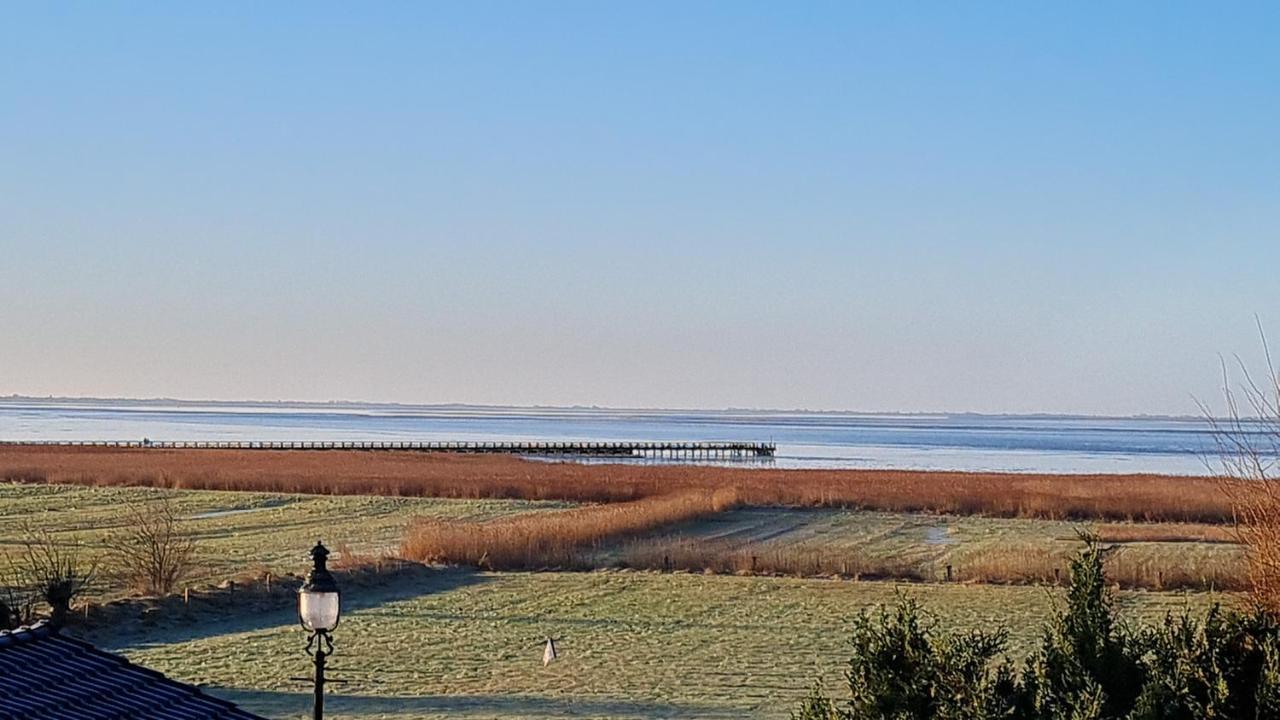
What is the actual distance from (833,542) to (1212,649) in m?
25.6

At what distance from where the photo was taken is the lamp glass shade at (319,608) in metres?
7.84

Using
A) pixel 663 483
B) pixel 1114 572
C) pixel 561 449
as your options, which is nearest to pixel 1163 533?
pixel 1114 572

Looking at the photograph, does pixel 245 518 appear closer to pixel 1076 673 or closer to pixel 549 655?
pixel 549 655

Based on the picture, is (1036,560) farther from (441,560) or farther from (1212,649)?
(1212,649)

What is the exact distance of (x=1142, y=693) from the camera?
6.13 meters

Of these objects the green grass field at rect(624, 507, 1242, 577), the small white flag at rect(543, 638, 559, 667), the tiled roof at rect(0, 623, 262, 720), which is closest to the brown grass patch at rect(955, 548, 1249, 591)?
the green grass field at rect(624, 507, 1242, 577)

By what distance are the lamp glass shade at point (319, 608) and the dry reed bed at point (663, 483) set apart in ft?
98.3

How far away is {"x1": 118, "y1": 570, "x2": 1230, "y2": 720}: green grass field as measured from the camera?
530 inches

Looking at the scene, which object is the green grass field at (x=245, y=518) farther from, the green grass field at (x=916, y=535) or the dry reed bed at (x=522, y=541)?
the green grass field at (x=916, y=535)

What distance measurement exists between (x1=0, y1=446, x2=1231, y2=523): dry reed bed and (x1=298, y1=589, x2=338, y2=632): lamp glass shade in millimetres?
29975

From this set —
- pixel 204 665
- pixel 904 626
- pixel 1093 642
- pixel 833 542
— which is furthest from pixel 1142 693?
pixel 833 542

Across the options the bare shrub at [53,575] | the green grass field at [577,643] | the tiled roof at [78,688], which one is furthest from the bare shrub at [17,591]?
the tiled roof at [78,688]

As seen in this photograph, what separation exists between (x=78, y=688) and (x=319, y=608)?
10.7 feet

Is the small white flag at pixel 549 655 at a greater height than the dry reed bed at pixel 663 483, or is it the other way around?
the dry reed bed at pixel 663 483
